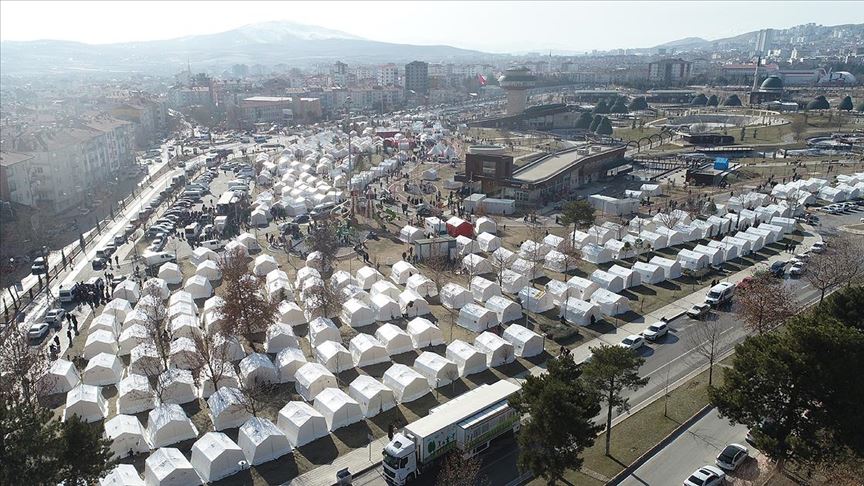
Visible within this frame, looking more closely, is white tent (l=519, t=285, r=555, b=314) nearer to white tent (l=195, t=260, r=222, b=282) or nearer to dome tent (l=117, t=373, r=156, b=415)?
dome tent (l=117, t=373, r=156, b=415)

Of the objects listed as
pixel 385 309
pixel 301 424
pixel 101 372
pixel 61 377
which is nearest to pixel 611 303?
pixel 385 309

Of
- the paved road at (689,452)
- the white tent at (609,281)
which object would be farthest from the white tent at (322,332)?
the white tent at (609,281)

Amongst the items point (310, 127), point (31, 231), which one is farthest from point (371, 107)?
point (31, 231)

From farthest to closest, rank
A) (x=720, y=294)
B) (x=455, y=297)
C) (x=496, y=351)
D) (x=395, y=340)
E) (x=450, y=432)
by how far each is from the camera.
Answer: (x=455, y=297), (x=720, y=294), (x=395, y=340), (x=496, y=351), (x=450, y=432)

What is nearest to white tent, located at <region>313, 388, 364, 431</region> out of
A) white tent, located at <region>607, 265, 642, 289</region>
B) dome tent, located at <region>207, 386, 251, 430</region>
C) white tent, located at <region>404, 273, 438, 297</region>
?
dome tent, located at <region>207, 386, 251, 430</region>

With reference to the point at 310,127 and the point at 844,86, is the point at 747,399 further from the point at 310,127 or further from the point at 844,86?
the point at 844,86

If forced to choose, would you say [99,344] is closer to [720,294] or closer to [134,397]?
[134,397]
